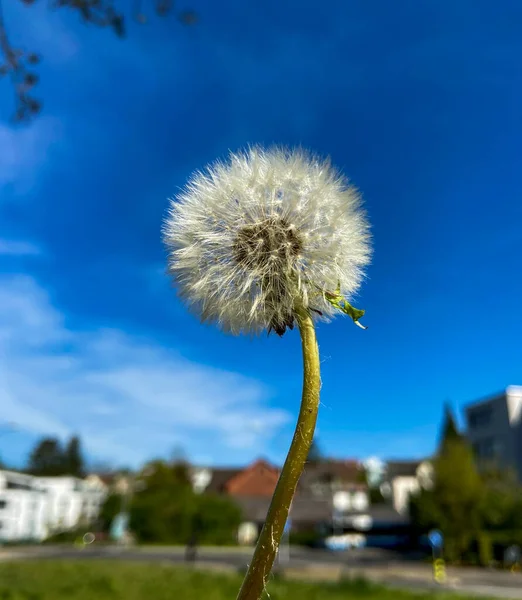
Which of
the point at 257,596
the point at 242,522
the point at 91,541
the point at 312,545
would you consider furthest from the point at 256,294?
the point at 91,541

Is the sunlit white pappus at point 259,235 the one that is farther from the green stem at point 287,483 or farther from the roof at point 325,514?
the roof at point 325,514

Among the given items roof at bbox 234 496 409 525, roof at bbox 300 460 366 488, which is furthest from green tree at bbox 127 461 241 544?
roof at bbox 300 460 366 488

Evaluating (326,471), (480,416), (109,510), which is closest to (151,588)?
(326,471)

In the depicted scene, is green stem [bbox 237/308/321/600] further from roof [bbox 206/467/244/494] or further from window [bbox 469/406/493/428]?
window [bbox 469/406/493/428]

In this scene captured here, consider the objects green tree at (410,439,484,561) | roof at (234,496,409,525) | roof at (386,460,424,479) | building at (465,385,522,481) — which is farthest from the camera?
roof at (386,460,424,479)

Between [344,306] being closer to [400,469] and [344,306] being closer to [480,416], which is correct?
[480,416]

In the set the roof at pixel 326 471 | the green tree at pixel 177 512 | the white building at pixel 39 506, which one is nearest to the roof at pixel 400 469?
the roof at pixel 326 471

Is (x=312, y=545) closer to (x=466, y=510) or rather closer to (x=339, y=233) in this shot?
(x=466, y=510)
